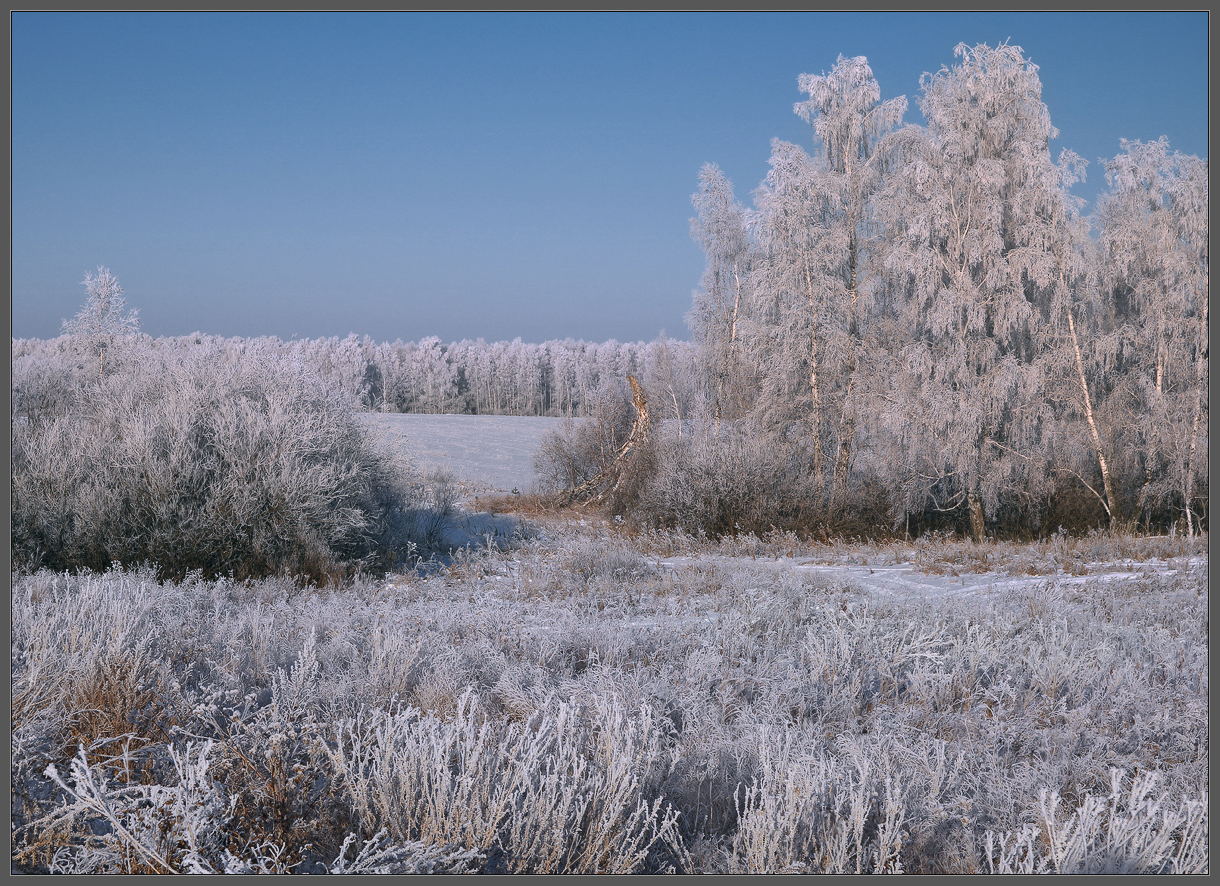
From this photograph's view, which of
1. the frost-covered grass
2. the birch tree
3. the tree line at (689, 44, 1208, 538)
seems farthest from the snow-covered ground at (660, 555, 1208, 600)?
the birch tree

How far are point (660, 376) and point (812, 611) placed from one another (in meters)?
18.5

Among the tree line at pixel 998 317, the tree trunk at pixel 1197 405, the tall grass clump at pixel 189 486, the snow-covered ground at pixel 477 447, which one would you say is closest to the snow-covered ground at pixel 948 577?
the tall grass clump at pixel 189 486

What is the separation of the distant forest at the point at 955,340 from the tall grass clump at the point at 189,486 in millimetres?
2185

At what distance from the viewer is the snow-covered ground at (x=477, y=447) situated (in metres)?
23.8

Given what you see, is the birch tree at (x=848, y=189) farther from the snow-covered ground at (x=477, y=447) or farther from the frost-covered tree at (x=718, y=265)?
the snow-covered ground at (x=477, y=447)

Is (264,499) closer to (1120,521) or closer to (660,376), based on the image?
(1120,521)

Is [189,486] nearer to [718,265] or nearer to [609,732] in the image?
[609,732]

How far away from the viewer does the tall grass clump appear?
7.55 meters

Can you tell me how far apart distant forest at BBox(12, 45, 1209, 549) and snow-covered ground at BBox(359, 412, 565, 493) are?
312 inches

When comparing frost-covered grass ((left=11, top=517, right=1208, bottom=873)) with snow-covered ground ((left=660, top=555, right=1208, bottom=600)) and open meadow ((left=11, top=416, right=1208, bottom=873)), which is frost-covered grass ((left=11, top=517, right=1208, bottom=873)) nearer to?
open meadow ((left=11, top=416, right=1208, bottom=873))

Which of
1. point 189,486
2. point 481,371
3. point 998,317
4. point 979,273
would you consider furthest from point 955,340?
point 481,371

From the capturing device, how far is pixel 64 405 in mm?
10547

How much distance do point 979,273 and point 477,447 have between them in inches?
859

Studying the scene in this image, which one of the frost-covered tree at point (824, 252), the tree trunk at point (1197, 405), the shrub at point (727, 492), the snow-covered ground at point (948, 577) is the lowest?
the snow-covered ground at point (948, 577)
